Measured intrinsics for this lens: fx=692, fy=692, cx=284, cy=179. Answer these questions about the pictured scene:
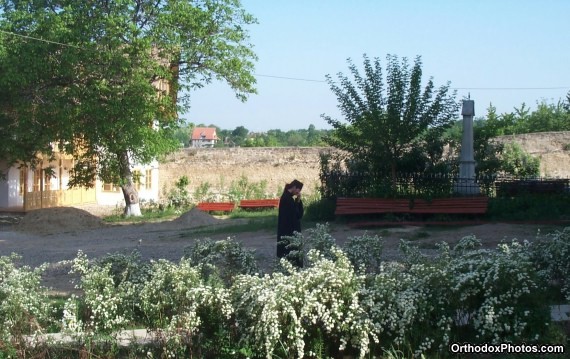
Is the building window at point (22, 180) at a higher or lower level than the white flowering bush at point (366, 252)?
higher

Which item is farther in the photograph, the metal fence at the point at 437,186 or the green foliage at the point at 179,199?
the green foliage at the point at 179,199

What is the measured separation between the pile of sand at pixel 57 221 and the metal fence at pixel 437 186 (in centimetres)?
1097

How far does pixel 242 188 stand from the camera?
3444 cm

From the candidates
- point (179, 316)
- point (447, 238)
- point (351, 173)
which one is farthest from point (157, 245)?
point (179, 316)

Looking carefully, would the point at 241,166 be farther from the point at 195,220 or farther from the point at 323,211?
the point at 323,211

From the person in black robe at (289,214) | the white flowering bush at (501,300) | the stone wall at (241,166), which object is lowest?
the white flowering bush at (501,300)

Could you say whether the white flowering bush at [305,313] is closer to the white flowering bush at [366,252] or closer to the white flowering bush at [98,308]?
the white flowering bush at [98,308]

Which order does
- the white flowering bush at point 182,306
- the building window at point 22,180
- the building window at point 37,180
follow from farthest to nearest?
the building window at point 37,180, the building window at point 22,180, the white flowering bush at point 182,306

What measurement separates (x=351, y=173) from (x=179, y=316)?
12847mm

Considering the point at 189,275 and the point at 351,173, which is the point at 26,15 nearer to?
the point at 351,173

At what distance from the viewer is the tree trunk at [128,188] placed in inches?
1016

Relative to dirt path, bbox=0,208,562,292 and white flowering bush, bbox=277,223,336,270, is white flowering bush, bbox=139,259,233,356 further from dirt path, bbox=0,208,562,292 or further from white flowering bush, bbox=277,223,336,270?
dirt path, bbox=0,208,562,292

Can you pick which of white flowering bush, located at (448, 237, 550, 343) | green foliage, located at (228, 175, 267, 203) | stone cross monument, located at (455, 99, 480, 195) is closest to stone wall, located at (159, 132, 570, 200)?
green foliage, located at (228, 175, 267, 203)

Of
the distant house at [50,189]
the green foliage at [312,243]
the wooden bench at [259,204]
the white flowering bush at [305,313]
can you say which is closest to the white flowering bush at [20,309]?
the white flowering bush at [305,313]
